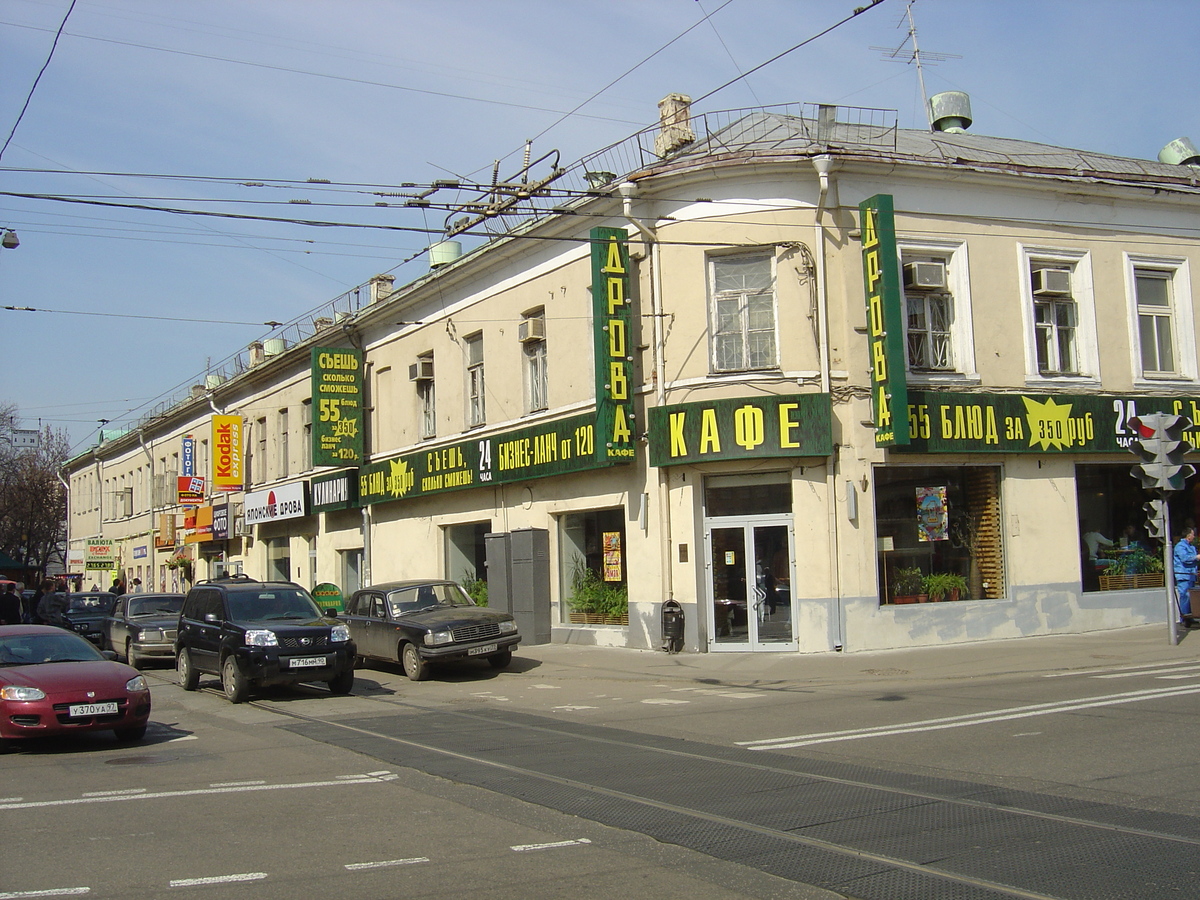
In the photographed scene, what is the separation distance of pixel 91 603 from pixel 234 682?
16324mm

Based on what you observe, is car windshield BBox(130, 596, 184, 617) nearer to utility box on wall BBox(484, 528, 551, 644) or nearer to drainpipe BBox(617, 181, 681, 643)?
utility box on wall BBox(484, 528, 551, 644)

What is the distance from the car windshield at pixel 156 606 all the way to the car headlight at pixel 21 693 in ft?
42.6

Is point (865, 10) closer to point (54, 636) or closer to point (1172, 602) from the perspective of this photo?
point (1172, 602)

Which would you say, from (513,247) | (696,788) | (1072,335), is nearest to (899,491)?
(1072,335)

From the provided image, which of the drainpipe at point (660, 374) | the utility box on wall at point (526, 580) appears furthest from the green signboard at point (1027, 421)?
the utility box on wall at point (526, 580)

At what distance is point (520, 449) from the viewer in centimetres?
2348

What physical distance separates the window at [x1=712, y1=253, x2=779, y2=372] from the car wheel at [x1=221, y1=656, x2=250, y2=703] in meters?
9.25

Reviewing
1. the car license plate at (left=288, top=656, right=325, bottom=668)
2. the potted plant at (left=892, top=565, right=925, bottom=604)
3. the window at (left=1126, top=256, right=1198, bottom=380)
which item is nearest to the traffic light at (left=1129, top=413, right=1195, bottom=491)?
the potted plant at (left=892, top=565, right=925, bottom=604)

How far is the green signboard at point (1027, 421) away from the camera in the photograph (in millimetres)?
19000

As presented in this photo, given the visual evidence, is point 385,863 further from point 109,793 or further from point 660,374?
point 660,374

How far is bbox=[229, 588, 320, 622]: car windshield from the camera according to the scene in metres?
16.8

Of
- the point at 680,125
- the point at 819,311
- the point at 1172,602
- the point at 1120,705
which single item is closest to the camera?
the point at 1120,705

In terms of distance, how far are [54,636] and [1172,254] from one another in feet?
69.2

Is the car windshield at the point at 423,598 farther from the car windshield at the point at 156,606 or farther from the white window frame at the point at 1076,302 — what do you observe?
the white window frame at the point at 1076,302
